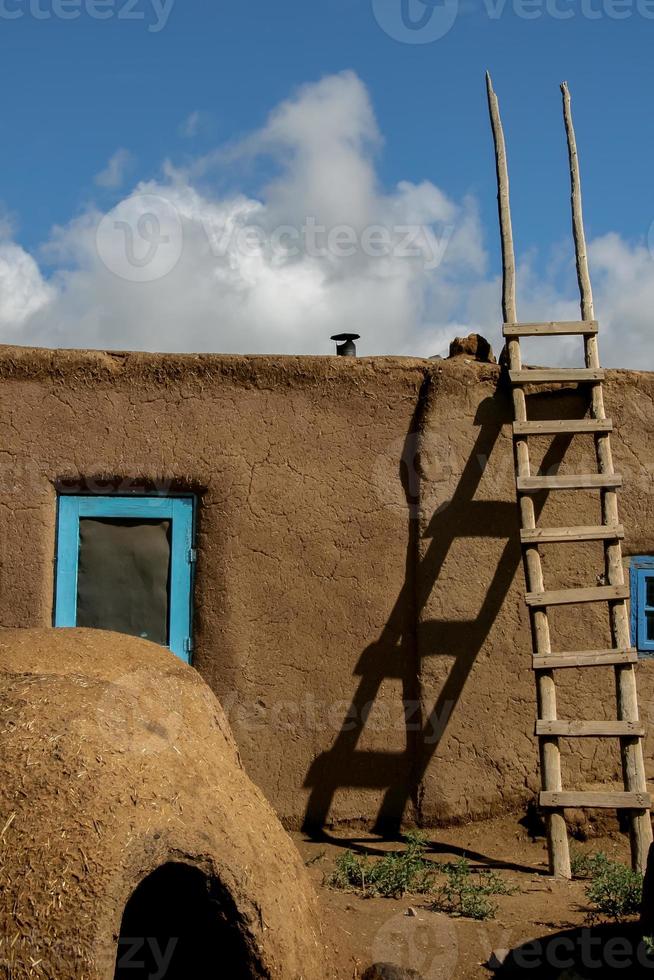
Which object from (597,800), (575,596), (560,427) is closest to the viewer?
(597,800)

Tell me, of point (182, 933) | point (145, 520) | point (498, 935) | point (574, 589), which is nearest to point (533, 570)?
point (574, 589)

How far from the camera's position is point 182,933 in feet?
12.7

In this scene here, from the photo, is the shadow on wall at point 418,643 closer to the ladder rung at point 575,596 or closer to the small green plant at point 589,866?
the ladder rung at point 575,596

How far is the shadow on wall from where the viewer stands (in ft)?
20.0

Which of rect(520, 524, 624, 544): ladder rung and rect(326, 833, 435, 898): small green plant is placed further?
rect(520, 524, 624, 544): ladder rung

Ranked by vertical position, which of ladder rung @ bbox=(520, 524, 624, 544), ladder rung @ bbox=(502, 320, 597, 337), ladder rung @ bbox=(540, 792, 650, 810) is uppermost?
ladder rung @ bbox=(502, 320, 597, 337)

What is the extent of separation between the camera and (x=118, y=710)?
11.5 ft

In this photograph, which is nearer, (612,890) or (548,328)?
(612,890)

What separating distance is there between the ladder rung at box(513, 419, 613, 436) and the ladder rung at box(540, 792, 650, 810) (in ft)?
6.64

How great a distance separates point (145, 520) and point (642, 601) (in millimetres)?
3059

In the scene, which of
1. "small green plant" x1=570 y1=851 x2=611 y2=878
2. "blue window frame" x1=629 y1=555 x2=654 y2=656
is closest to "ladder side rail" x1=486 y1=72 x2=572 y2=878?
"small green plant" x1=570 y1=851 x2=611 y2=878

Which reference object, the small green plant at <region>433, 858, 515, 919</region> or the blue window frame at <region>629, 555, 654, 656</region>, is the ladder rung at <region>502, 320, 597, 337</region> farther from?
the small green plant at <region>433, 858, 515, 919</region>

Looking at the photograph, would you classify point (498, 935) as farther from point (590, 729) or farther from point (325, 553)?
point (325, 553)

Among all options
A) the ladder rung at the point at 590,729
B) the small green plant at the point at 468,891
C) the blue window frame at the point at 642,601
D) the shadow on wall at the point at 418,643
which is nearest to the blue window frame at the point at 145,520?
the shadow on wall at the point at 418,643
